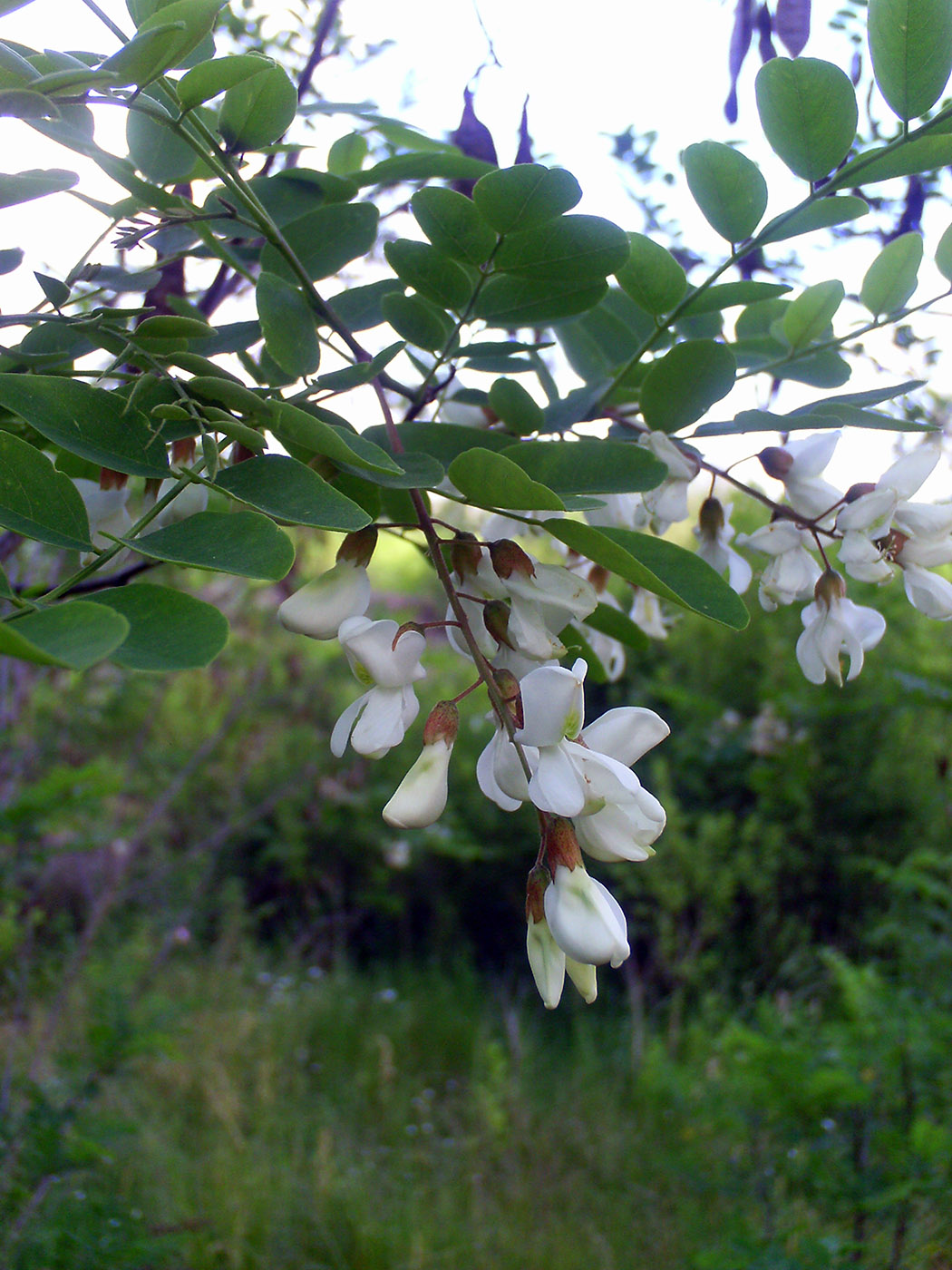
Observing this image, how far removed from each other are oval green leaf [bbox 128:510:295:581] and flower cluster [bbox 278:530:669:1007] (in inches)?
2.2

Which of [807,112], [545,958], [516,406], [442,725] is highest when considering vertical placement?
[807,112]

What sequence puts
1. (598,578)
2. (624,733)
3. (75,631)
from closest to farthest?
(75,631), (624,733), (598,578)

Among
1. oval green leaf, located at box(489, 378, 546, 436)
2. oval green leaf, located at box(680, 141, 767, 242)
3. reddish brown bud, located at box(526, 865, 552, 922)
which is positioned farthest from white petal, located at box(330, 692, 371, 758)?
oval green leaf, located at box(680, 141, 767, 242)

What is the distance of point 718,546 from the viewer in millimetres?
613

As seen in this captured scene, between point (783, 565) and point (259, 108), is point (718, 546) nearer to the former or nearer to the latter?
point (783, 565)

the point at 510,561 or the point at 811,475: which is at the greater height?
the point at 811,475

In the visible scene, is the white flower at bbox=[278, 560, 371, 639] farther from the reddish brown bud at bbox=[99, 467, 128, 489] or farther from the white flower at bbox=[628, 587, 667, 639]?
the white flower at bbox=[628, 587, 667, 639]

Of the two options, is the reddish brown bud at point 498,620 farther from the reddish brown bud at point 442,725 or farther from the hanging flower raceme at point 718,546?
the hanging flower raceme at point 718,546

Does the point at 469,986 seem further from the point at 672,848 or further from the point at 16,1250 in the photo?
the point at 16,1250

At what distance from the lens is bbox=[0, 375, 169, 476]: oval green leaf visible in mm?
408

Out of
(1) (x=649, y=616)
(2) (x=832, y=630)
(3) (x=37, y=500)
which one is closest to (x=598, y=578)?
(1) (x=649, y=616)

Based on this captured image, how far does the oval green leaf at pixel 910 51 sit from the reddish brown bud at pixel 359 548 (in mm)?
339

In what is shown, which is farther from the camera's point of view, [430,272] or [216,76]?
[430,272]

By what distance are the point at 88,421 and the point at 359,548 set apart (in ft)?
0.43
